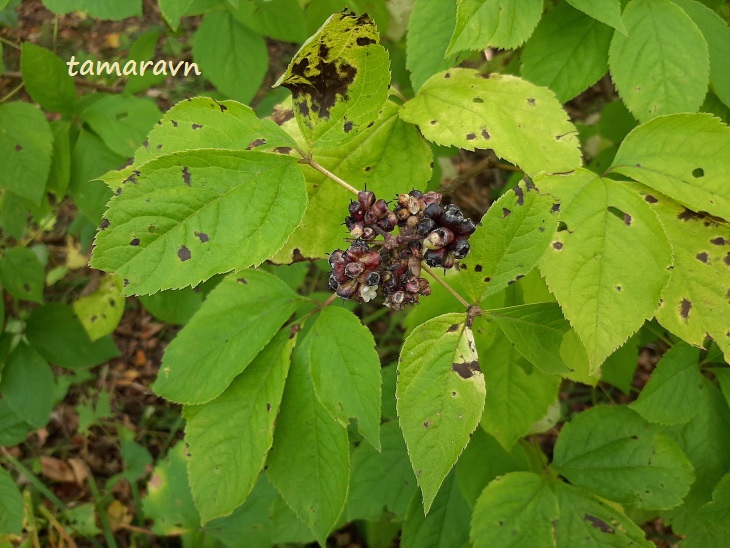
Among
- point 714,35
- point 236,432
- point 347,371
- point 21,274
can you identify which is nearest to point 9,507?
point 21,274

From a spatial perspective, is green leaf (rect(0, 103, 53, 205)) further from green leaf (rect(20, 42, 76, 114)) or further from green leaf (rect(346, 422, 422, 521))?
green leaf (rect(346, 422, 422, 521))

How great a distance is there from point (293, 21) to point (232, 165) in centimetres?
136

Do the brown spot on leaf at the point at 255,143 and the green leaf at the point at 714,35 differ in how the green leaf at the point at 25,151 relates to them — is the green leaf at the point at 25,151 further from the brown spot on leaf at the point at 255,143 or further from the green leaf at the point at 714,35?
the green leaf at the point at 714,35

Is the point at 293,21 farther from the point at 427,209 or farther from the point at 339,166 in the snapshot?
the point at 427,209

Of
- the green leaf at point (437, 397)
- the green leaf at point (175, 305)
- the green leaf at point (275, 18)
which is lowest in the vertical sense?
the green leaf at point (175, 305)

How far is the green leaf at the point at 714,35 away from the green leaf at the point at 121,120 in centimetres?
190

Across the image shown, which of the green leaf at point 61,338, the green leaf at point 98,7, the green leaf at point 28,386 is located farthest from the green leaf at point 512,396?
the green leaf at point 28,386

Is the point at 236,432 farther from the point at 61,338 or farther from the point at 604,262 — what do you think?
the point at 61,338

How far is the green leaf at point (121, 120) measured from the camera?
2.16 meters

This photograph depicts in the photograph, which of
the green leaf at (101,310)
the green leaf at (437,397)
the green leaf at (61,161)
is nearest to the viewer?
the green leaf at (437,397)

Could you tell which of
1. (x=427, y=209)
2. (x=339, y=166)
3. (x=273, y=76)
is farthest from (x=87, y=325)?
(x=273, y=76)

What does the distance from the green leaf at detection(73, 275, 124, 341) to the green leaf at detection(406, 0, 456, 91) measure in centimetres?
179

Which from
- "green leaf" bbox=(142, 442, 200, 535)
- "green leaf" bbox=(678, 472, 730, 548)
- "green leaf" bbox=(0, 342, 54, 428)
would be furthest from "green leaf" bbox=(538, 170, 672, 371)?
"green leaf" bbox=(0, 342, 54, 428)

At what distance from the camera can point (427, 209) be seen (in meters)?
1.16
